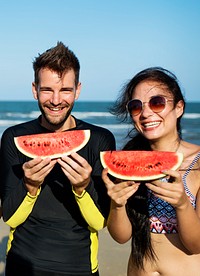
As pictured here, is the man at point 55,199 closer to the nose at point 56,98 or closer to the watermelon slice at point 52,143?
the nose at point 56,98

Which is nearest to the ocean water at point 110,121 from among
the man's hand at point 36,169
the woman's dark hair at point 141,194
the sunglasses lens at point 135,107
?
the woman's dark hair at point 141,194

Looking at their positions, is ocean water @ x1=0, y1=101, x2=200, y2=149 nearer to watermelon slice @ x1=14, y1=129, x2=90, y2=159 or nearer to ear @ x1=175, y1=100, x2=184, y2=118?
ear @ x1=175, y1=100, x2=184, y2=118

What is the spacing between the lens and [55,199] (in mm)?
3086

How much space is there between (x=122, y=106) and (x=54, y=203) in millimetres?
1150

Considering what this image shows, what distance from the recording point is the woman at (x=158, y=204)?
104 inches

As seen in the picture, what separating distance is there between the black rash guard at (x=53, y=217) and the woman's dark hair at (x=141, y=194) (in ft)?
0.86

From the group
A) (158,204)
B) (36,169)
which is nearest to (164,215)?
(158,204)

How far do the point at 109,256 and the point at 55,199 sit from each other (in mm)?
3035

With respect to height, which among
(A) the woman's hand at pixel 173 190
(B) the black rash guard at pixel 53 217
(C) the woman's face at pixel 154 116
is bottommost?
(B) the black rash guard at pixel 53 217

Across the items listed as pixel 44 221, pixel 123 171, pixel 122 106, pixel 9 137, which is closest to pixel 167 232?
pixel 123 171

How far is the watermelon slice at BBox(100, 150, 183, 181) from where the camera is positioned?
2.75 metres

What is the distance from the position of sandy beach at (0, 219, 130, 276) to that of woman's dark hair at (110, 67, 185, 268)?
8.01ft

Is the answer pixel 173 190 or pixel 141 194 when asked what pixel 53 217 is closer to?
pixel 141 194

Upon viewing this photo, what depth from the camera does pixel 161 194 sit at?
2.46 metres
